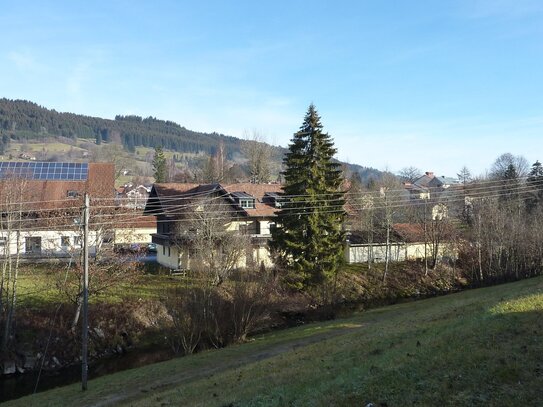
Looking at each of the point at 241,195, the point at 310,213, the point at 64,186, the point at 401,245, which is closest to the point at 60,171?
the point at 64,186

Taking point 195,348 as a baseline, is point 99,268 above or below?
above

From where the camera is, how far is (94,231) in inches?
1210

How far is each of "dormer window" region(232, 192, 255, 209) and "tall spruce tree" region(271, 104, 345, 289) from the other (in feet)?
25.7

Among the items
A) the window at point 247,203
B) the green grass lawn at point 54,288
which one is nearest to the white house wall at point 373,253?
the window at point 247,203

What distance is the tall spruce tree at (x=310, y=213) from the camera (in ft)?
125

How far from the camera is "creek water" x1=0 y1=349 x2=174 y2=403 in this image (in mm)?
23434

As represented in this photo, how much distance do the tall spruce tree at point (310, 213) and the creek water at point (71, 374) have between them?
536 inches

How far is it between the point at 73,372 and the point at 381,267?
33.4 metres

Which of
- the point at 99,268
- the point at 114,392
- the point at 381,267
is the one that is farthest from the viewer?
the point at 381,267

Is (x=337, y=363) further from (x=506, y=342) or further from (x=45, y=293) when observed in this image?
(x=45, y=293)

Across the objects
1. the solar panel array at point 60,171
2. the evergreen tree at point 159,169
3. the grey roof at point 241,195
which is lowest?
the grey roof at point 241,195

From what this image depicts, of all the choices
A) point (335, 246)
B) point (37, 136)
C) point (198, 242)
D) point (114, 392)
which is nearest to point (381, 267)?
point (335, 246)

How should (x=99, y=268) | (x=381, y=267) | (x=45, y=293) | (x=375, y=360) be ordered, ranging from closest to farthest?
(x=375, y=360)
(x=99, y=268)
(x=45, y=293)
(x=381, y=267)

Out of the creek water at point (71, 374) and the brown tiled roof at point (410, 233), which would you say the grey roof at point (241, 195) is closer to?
the brown tiled roof at point (410, 233)
